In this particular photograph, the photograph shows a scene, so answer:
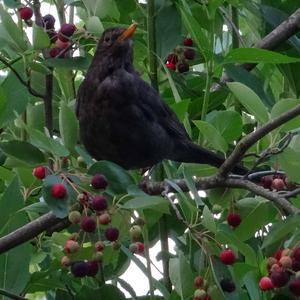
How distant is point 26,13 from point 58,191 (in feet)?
2.88

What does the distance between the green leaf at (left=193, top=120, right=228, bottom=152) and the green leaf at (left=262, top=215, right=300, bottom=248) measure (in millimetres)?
350

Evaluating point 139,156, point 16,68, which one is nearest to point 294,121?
point 16,68

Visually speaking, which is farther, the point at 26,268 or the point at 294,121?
the point at 26,268

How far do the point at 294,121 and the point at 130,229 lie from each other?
1.69 feet

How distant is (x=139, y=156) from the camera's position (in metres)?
3.95

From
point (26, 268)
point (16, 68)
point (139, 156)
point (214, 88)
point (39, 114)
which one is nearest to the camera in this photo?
point (26, 268)

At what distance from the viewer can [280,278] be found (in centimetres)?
233

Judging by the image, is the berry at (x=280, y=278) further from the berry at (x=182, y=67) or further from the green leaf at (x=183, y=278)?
the berry at (x=182, y=67)

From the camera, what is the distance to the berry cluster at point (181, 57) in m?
3.52

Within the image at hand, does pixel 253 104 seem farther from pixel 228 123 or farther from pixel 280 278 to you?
pixel 280 278

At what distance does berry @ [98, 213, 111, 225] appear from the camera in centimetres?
254

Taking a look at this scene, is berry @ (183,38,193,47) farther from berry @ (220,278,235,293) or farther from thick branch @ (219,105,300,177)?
berry @ (220,278,235,293)

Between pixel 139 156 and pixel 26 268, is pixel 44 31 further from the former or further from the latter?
pixel 139 156

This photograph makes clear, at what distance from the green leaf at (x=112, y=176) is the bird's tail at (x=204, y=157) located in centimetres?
58
